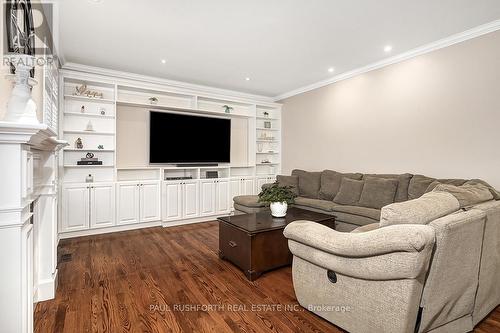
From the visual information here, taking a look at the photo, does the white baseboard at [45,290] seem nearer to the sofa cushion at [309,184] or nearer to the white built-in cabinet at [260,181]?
the sofa cushion at [309,184]

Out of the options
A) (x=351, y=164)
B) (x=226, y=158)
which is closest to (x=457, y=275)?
(x=351, y=164)

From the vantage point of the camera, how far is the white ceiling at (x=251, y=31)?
2570 millimetres

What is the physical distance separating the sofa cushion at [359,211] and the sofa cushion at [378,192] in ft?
0.49

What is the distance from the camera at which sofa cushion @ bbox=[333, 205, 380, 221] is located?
3371 mm

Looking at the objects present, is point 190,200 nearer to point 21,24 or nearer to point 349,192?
point 349,192

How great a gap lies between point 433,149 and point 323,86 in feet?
7.44

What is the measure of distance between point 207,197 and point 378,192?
2980 mm

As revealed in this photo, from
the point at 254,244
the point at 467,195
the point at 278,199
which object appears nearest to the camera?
the point at 467,195

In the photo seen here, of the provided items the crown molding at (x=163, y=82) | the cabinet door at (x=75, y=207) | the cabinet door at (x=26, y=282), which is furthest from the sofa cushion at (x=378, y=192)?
the cabinet door at (x=75, y=207)

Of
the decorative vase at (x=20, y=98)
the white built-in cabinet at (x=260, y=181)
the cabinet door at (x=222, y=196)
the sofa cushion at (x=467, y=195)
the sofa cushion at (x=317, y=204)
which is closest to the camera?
the decorative vase at (x=20, y=98)

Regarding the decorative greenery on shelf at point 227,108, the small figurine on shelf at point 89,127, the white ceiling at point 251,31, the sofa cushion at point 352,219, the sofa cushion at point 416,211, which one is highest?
the white ceiling at point 251,31

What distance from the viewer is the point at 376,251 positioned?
56.4 inches

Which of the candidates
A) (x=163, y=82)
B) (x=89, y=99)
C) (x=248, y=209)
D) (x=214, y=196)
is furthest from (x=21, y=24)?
(x=214, y=196)

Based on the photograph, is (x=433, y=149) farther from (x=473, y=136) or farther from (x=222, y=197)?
(x=222, y=197)
